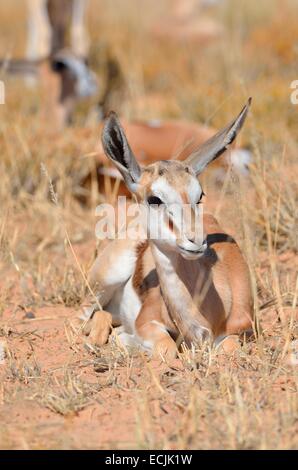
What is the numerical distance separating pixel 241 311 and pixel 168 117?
663 cm

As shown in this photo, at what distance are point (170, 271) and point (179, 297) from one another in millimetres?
151

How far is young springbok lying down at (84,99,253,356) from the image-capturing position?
4574 mm

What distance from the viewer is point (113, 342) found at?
5.09 metres

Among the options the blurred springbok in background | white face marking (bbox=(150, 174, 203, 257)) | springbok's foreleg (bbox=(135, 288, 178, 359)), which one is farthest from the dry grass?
the blurred springbok in background

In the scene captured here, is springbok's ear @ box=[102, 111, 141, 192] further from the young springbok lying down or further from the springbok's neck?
the springbok's neck

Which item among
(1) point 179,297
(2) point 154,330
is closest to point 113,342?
(2) point 154,330

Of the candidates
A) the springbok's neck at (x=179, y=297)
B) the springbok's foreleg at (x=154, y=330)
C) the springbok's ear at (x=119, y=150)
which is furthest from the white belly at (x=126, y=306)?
the springbok's ear at (x=119, y=150)

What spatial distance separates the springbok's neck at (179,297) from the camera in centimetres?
481

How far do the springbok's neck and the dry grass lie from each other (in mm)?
200

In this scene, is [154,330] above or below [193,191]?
below

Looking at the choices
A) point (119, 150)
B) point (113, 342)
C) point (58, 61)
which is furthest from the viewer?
point (58, 61)

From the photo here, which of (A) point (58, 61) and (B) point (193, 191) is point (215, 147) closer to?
(B) point (193, 191)
